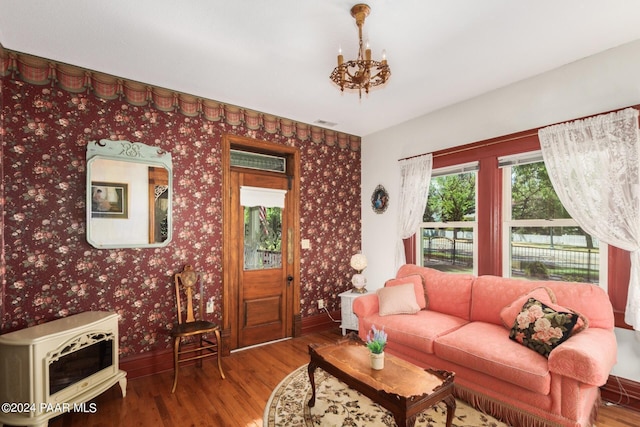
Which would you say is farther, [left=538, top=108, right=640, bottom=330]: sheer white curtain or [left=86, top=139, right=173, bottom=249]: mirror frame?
[left=86, top=139, right=173, bottom=249]: mirror frame

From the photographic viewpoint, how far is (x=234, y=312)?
3.77m

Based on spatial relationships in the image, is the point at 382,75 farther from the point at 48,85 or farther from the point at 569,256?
the point at 48,85

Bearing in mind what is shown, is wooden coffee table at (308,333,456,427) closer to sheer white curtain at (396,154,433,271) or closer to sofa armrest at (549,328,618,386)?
sofa armrest at (549,328,618,386)

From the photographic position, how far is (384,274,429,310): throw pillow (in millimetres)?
3459

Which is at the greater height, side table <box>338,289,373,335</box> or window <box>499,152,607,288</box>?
window <box>499,152,607,288</box>

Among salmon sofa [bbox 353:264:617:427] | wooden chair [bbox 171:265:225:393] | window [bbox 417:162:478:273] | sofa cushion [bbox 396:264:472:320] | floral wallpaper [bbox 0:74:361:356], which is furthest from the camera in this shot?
window [bbox 417:162:478:273]

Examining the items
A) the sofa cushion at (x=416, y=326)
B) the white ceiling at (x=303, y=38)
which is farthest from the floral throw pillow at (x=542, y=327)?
the white ceiling at (x=303, y=38)

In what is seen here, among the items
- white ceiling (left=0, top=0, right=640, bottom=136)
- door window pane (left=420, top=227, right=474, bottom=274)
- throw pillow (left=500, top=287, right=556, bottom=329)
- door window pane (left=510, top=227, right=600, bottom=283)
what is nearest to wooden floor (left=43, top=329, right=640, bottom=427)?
throw pillow (left=500, top=287, right=556, bottom=329)

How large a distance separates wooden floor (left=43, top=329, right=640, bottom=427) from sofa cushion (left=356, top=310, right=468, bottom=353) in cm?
99

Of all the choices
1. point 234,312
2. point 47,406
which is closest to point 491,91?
point 234,312

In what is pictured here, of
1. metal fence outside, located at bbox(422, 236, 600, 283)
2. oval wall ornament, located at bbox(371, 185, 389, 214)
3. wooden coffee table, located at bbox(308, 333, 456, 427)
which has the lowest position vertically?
wooden coffee table, located at bbox(308, 333, 456, 427)

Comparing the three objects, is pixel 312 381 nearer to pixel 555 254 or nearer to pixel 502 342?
pixel 502 342

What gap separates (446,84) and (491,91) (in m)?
0.60

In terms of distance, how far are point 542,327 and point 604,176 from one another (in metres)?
1.38
